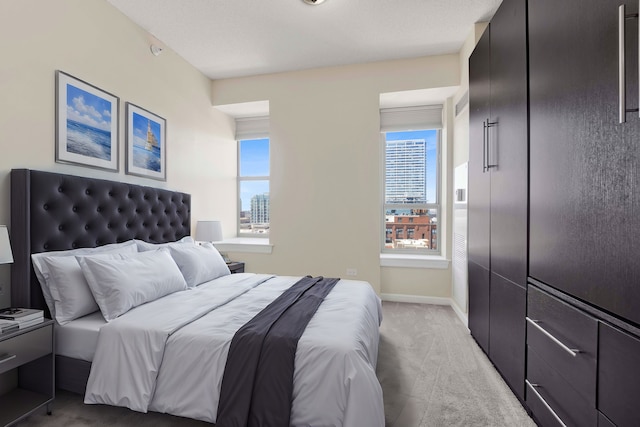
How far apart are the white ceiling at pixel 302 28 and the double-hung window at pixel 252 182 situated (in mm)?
1093

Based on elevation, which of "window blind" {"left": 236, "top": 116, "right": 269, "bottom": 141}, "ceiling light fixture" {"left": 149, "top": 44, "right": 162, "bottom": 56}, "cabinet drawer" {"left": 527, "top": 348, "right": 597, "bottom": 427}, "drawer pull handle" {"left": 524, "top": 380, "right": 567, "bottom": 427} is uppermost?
"ceiling light fixture" {"left": 149, "top": 44, "right": 162, "bottom": 56}

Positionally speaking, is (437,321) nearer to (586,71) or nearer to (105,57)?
(586,71)

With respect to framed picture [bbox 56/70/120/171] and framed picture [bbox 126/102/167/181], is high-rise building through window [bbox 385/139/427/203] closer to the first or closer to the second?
framed picture [bbox 126/102/167/181]

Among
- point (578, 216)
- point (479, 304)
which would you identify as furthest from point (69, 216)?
point (479, 304)

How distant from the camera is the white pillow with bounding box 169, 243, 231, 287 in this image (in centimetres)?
266

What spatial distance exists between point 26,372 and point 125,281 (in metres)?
0.75

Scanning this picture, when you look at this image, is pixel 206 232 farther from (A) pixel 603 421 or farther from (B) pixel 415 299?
(A) pixel 603 421

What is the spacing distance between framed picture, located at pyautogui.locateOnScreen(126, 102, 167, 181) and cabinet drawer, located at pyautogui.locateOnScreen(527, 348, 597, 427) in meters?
3.28

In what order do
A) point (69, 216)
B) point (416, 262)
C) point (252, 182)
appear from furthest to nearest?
point (252, 182) → point (416, 262) → point (69, 216)

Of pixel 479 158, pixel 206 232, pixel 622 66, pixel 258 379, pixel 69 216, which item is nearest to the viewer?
pixel 622 66

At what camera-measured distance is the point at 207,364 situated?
60.6 inches

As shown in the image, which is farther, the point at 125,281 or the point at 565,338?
the point at 125,281

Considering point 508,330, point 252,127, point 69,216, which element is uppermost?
point 252,127

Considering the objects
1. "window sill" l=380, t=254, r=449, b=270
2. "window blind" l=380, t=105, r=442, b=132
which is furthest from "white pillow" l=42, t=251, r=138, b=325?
"window blind" l=380, t=105, r=442, b=132
